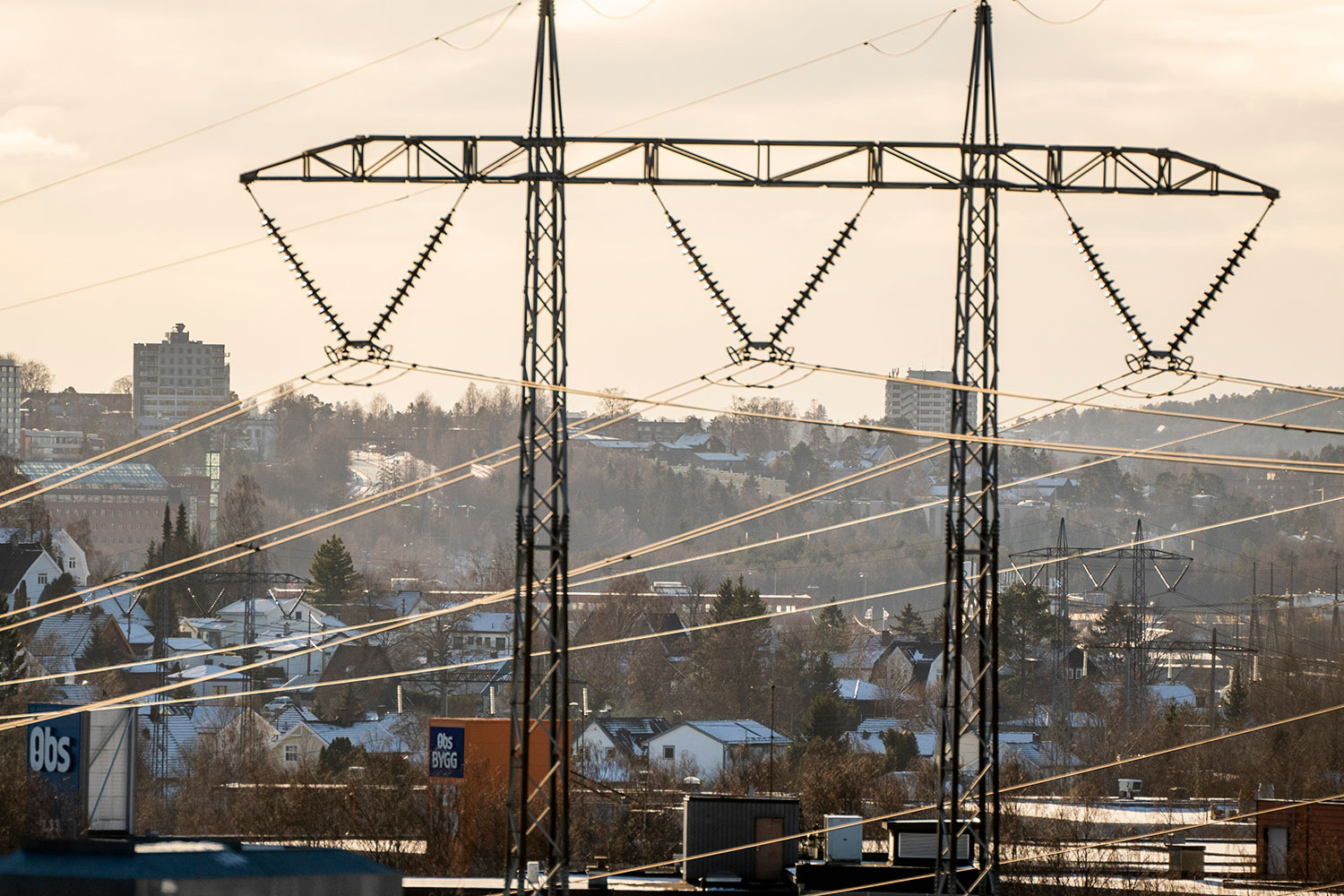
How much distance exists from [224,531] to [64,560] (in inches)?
898

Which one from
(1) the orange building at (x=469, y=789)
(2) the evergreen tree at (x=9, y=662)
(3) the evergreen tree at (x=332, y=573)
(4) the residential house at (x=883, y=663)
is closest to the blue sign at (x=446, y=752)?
(1) the orange building at (x=469, y=789)

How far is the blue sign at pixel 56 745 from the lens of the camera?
4291 centimetres

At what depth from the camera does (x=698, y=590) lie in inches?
5891

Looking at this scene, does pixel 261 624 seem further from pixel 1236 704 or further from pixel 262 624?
pixel 1236 704

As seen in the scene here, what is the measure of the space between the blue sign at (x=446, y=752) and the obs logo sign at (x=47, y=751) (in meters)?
10.3

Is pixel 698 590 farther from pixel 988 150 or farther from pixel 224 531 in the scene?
pixel 988 150

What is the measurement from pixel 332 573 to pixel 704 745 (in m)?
46.4

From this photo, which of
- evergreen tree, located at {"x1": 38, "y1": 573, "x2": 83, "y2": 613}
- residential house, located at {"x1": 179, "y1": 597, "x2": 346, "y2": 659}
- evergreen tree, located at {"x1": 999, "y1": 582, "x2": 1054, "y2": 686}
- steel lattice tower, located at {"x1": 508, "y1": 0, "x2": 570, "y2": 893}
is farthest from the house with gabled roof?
steel lattice tower, located at {"x1": 508, "y1": 0, "x2": 570, "y2": 893}

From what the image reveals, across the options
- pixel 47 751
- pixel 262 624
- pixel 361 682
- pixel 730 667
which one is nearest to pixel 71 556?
pixel 262 624

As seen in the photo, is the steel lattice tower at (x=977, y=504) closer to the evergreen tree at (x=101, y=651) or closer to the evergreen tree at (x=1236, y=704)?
the evergreen tree at (x=1236, y=704)

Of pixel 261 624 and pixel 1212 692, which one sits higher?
pixel 261 624

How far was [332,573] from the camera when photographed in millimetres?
125812

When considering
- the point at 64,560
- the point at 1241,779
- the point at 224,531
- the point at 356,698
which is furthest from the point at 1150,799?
the point at 224,531

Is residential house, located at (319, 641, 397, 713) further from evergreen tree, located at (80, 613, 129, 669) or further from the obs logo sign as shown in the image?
the obs logo sign
